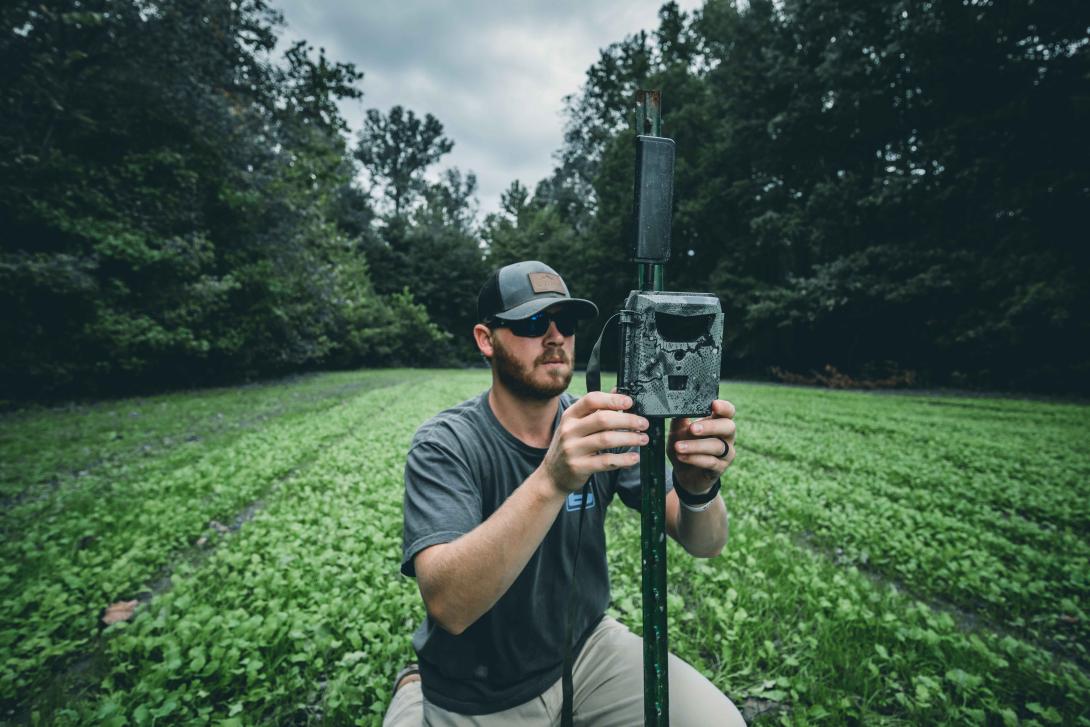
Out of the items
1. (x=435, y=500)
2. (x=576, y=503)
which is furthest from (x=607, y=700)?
(x=435, y=500)

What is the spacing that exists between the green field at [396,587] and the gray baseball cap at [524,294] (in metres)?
2.00

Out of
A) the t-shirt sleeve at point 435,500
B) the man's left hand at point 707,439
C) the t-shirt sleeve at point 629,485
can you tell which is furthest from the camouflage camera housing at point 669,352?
the t-shirt sleeve at point 629,485

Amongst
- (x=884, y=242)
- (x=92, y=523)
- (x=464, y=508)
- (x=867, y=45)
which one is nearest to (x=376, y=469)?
(x=92, y=523)

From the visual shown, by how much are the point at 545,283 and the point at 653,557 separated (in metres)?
1.10

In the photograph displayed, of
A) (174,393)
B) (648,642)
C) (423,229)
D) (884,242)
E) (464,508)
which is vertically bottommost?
(174,393)

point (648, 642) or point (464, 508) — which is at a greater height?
point (464, 508)

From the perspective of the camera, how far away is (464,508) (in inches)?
57.1

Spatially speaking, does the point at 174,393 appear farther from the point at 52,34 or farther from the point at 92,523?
the point at 92,523

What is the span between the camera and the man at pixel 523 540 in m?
1.20

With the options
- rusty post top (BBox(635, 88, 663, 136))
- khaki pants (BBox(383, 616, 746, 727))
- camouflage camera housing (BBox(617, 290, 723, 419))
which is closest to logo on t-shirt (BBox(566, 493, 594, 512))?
khaki pants (BBox(383, 616, 746, 727))

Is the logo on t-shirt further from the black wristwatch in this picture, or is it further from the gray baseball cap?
the gray baseball cap

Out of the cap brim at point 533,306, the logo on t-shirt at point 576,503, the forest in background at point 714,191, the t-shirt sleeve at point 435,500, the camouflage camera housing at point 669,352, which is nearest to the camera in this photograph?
the camouflage camera housing at point 669,352

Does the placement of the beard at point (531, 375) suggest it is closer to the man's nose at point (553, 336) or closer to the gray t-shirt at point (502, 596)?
the man's nose at point (553, 336)

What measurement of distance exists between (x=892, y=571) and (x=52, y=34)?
16.1m
